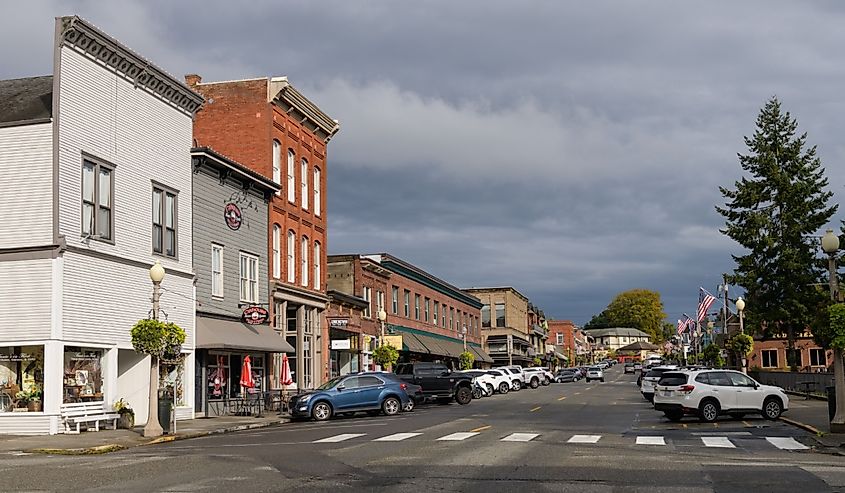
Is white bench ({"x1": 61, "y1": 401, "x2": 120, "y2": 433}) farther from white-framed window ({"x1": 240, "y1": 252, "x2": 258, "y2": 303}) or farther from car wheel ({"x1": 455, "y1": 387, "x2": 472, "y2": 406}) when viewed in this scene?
car wheel ({"x1": 455, "y1": 387, "x2": 472, "y2": 406})

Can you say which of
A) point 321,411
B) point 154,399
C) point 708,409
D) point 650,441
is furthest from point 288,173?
point 650,441

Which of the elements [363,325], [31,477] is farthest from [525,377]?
[31,477]

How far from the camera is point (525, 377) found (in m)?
71.7

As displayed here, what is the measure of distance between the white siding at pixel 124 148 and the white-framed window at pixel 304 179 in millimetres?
11710

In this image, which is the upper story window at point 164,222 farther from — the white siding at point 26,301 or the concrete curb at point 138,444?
the concrete curb at point 138,444

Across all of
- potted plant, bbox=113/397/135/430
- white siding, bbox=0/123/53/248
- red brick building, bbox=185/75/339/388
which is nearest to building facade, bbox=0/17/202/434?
white siding, bbox=0/123/53/248

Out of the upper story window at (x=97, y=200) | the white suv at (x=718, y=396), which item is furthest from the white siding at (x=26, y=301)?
the white suv at (x=718, y=396)

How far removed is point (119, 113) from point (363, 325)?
1082 inches

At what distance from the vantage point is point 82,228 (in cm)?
2755

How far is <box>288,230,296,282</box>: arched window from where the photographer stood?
44469mm

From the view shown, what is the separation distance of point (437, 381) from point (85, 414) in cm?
2048

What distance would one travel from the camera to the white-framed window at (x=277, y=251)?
42.7 meters

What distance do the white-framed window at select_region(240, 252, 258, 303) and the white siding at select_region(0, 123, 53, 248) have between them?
12915 millimetres

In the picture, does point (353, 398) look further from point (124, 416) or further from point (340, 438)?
point (340, 438)
